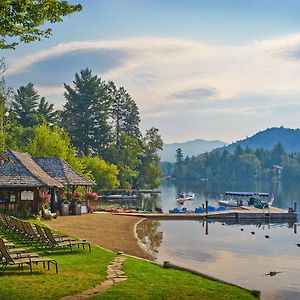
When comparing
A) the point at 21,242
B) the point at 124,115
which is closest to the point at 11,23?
the point at 21,242

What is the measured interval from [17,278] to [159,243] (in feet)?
63.9

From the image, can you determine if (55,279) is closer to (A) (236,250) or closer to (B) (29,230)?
(B) (29,230)

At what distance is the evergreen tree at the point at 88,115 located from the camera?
10506 centimetres

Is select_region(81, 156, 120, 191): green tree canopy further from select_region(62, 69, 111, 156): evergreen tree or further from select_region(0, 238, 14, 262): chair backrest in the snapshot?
select_region(0, 238, 14, 262): chair backrest

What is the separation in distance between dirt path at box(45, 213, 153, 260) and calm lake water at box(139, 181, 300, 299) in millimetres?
1343

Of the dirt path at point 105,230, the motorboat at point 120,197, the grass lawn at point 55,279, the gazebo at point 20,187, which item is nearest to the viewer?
the grass lawn at point 55,279

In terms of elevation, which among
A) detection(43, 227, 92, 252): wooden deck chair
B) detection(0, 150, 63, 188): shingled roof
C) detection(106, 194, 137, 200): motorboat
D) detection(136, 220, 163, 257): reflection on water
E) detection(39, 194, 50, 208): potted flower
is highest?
detection(0, 150, 63, 188): shingled roof

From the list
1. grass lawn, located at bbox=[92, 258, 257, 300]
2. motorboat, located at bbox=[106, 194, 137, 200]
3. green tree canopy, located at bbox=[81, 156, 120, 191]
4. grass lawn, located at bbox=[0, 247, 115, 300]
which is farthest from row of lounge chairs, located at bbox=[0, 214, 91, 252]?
motorboat, located at bbox=[106, 194, 137, 200]

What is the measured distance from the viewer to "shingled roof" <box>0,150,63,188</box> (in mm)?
41188

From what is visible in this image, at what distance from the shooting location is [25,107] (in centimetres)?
10394

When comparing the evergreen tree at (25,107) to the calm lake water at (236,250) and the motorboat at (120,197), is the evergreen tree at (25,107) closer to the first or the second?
the motorboat at (120,197)

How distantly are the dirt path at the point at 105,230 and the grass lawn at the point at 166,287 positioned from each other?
7047 mm

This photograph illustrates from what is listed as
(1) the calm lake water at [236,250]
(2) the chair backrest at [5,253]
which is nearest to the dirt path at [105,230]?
(1) the calm lake water at [236,250]

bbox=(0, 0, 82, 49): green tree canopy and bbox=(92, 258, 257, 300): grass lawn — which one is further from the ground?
bbox=(0, 0, 82, 49): green tree canopy
